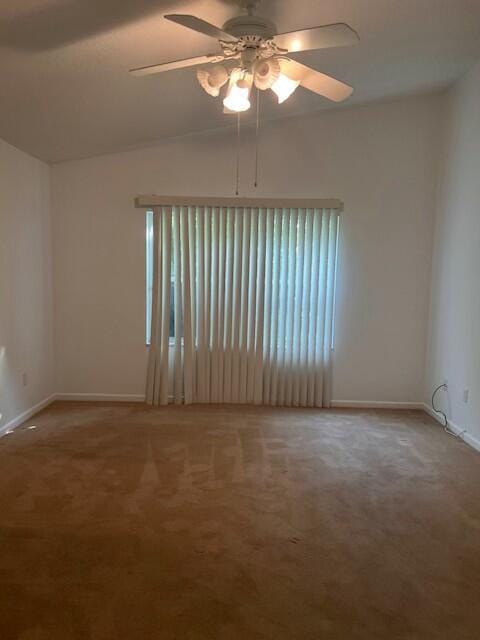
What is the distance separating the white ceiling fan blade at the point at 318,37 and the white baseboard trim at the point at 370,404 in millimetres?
3248

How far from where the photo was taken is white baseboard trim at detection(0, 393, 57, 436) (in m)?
3.55

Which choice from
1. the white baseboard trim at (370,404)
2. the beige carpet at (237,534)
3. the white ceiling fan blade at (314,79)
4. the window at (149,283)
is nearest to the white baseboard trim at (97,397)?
the window at (149,283)

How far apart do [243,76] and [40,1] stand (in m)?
0.96

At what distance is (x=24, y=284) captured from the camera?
382 centimetres

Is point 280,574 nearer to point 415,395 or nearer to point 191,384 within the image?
point 191,384

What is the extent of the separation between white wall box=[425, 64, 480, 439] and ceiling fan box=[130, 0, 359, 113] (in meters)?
1.81

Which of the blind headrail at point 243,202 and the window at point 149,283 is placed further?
the window at point 149,283

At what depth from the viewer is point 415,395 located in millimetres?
4457

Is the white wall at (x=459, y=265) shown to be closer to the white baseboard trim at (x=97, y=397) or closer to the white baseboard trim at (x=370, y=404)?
the white baseboard trim at (x=370, y=404)

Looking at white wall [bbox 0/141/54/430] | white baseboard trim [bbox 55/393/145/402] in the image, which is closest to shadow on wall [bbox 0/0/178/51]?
white wall [bbox 0/141/54/430]

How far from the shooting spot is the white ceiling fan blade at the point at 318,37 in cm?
187

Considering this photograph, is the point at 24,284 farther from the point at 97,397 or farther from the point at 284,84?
the point at 284,84

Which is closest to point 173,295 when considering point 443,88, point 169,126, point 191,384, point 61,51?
point 191,384

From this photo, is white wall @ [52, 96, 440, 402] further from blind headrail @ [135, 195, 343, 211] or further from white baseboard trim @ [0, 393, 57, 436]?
white baseboard trim @ [0, 393, 57, 436]
